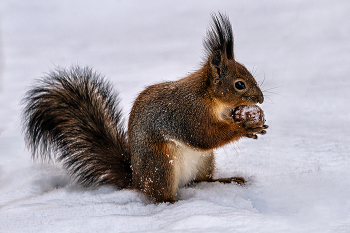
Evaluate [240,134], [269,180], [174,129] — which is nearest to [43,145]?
[174,129]

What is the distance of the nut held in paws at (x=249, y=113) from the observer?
2.22m

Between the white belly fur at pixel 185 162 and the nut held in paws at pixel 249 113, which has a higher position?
the nut held in paws at pixel 249 113

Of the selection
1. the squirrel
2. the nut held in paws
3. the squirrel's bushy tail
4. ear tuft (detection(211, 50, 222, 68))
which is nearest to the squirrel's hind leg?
the squirrel

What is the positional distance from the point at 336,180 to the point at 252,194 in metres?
0.50

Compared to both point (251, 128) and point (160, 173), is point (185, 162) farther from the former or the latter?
point (251, 128)

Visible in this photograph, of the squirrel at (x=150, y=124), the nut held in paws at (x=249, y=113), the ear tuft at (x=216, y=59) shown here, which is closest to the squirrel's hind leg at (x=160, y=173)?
the squirrel at (x=150, y=124)

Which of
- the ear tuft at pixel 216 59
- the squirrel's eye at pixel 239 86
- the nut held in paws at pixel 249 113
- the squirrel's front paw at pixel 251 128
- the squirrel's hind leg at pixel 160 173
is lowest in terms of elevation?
the squirrel's hind leg at pixel 160 173

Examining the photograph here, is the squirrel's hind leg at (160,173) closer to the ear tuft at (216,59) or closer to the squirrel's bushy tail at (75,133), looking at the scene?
the squirrel's bushy tail at (75,133)

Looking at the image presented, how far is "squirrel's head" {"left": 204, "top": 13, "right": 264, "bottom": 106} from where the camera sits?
226 cm

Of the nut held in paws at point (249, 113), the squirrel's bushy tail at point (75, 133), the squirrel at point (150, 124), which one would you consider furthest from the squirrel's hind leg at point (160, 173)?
the nut held in paws at point (249, 113)

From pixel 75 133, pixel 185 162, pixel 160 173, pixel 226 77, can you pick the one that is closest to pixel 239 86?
pixel 226 77

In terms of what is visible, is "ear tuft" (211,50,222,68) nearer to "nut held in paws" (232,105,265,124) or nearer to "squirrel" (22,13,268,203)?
"squirrel" (22,13,268,203)

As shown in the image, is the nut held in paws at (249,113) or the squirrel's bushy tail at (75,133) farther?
the squirrel's bushy tail at (75,133)

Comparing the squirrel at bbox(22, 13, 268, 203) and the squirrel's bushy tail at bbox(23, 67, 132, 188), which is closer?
the squirrel at bbox(22, 13, 268, 203)
